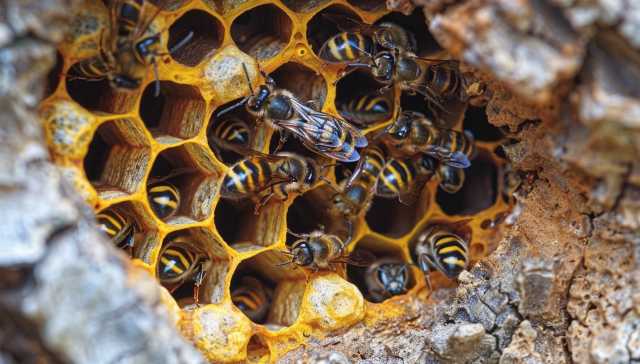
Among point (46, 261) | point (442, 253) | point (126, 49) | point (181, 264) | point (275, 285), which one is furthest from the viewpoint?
point (275, 285)

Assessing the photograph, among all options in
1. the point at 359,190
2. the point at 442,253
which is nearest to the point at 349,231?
the point at 359,190

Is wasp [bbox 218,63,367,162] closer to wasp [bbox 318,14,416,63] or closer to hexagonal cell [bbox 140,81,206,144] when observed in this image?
hexagonal cell [bbox 140,81,206,144]

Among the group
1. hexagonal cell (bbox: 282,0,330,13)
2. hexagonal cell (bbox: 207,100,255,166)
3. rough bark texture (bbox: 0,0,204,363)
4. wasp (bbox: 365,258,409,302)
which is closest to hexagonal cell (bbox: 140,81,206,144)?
hexagonal cell (bbox: 207,100,255,166)

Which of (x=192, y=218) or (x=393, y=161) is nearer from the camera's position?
(x=192, y=218)

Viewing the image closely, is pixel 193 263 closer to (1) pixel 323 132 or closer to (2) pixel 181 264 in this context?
(2) pixel 181 264

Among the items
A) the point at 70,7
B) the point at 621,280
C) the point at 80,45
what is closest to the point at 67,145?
the point at 80,45

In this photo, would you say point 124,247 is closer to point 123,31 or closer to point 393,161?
point 123,31

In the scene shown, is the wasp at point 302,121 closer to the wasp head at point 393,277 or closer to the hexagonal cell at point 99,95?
the hexagonal cell at point 99,95
